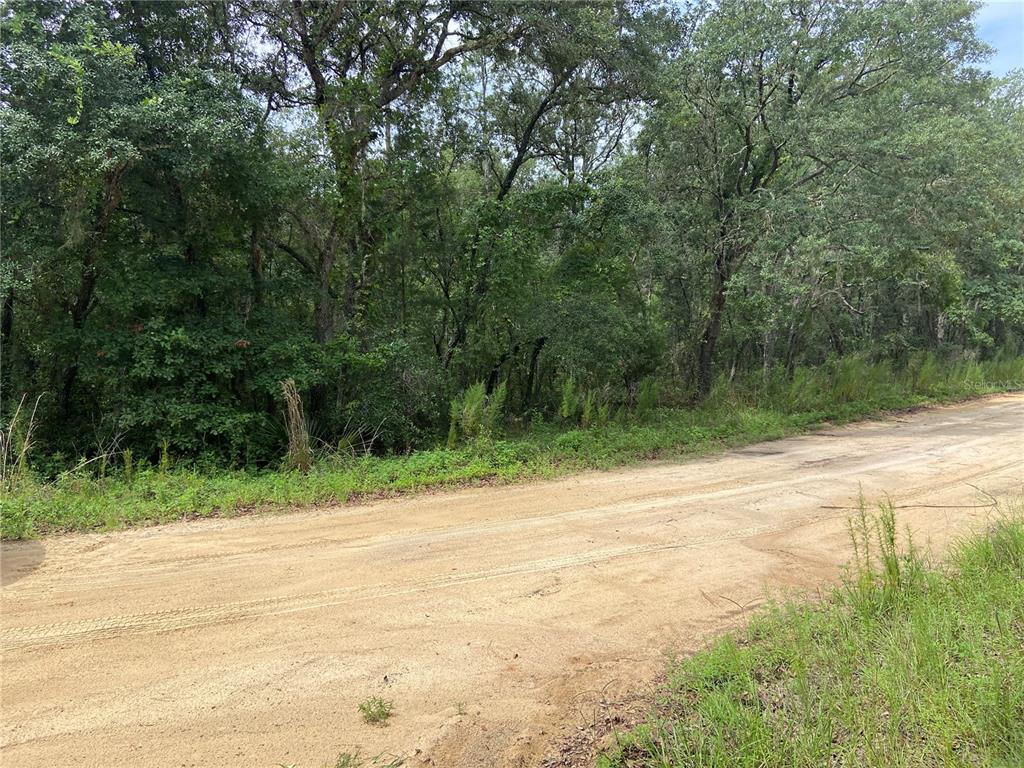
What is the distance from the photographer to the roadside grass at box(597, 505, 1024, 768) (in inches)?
92.0

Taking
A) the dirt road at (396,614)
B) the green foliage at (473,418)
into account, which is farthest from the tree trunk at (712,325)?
the dirt road at (396,614)

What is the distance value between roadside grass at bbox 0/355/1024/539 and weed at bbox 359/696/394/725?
12.5 ft

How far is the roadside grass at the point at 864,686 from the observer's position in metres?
2.34

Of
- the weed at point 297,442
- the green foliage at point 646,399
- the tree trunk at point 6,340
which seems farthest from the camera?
the green foliage at point 646,399

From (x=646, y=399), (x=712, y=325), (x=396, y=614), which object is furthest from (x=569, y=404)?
(x=396, y=614)

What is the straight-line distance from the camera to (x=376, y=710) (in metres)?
2.89

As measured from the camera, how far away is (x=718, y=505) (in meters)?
→ 6.30

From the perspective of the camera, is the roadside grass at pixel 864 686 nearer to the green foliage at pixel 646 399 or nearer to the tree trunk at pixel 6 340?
the green foliage at pixel 646 399

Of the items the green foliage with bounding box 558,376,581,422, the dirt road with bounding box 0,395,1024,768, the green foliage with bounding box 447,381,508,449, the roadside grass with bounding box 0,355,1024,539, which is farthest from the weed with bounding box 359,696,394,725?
the green foliage with bounding box 558,376,581,422

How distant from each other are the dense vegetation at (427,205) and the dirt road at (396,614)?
10.5ft

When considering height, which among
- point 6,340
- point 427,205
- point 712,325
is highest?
point 427,205

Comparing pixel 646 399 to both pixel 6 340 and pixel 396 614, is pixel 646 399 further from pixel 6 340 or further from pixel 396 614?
pixel 6 340

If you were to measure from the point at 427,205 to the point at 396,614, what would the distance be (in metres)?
10.1

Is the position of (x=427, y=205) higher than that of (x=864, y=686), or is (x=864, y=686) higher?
(x=427, y=205)
